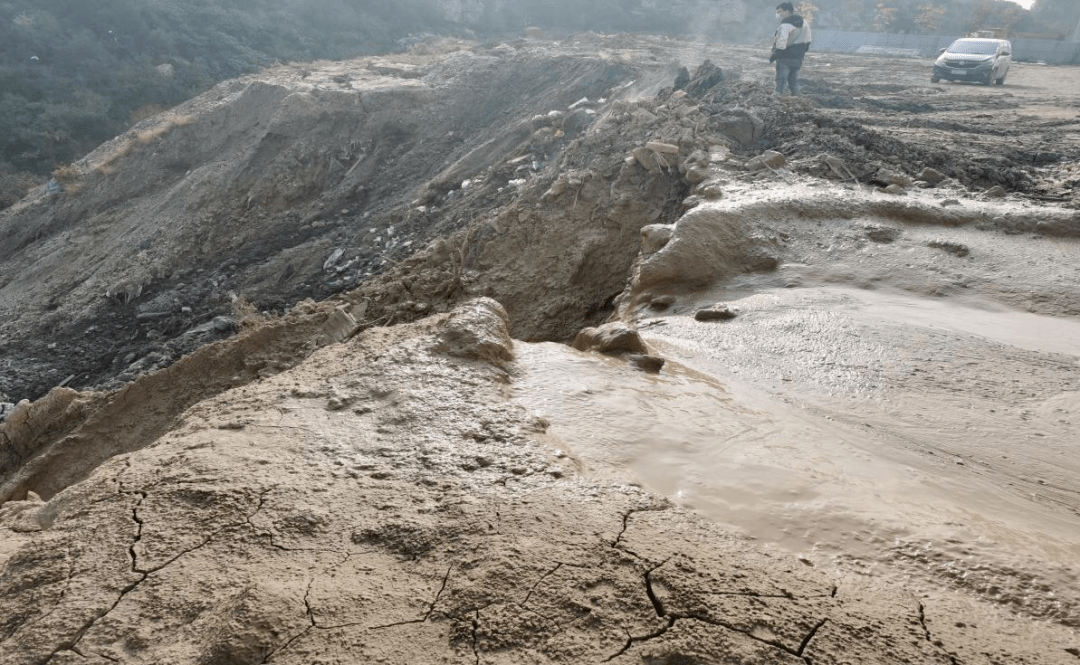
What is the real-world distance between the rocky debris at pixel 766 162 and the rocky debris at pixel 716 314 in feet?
9.76

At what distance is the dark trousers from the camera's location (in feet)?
37.6

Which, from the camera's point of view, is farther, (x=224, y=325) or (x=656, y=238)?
(x=224, y=325)

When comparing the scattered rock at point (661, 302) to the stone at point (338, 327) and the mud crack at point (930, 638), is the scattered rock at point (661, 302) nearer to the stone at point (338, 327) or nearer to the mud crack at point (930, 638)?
the stone at point (338, 327)

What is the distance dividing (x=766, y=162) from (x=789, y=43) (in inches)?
202

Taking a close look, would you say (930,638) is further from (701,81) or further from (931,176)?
(701,81)

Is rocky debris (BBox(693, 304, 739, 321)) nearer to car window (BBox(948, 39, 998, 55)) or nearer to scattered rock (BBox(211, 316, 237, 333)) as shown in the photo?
scattered rock (BBox(211, 316, 237, 333))

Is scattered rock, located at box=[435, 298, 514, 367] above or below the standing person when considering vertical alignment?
below

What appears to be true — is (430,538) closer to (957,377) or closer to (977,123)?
(957,377)

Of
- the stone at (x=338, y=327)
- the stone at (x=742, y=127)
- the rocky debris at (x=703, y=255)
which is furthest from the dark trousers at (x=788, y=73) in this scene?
the stone at (x=338, y=327)

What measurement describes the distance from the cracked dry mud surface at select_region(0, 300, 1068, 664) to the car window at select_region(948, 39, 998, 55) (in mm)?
18718

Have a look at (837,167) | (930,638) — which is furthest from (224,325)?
(930,638)

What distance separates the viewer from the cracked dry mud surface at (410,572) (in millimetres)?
1748

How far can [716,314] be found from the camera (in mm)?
4723

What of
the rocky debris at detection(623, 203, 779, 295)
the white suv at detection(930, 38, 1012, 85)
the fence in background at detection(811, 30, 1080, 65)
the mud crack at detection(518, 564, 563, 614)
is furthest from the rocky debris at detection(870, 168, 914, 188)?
the fence in background at detection(811, 30, 1080, 65)
